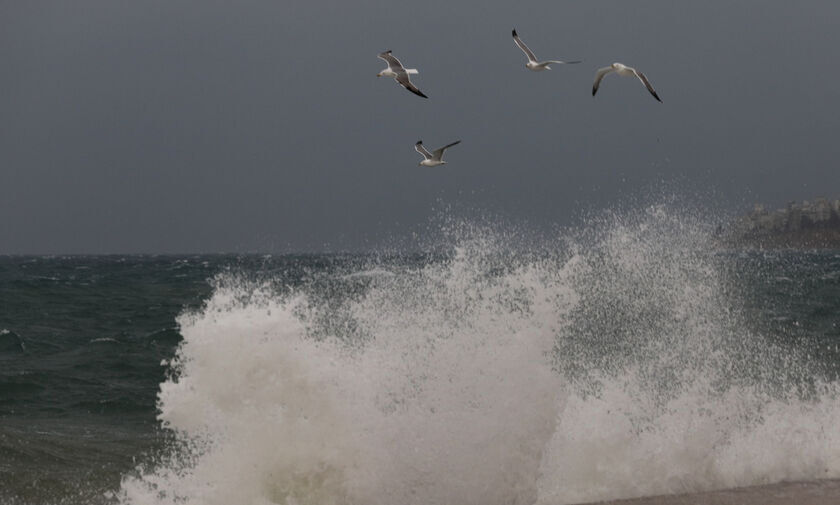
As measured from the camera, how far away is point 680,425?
8562mm

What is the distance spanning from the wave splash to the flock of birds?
207 centimetres

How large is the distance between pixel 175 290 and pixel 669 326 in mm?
19695

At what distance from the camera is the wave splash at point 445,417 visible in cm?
783

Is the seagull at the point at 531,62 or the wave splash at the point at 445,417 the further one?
the seagull at the point at 531,62

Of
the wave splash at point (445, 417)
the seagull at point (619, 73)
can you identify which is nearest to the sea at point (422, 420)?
the wave splash at point (445, 417)

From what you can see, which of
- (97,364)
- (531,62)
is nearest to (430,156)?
(531,62)

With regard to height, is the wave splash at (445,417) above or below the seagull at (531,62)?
below

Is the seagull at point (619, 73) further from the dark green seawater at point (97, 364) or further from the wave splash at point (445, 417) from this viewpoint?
the dark green seawater at point (97, 364)

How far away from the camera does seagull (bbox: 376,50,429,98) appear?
9883 mm

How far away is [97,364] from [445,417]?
9.68 metres

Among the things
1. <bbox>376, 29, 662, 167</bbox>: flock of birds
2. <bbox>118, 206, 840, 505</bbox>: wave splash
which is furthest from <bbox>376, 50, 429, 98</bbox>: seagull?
<bbox>118, 206, 840, 505</bbox>: wave splash

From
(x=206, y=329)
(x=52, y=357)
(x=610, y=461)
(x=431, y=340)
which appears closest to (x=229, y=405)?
(x=206, y=329)

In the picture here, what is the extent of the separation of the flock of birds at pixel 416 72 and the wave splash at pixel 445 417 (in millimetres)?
2067

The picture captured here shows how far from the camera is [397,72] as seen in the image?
1028 cm
